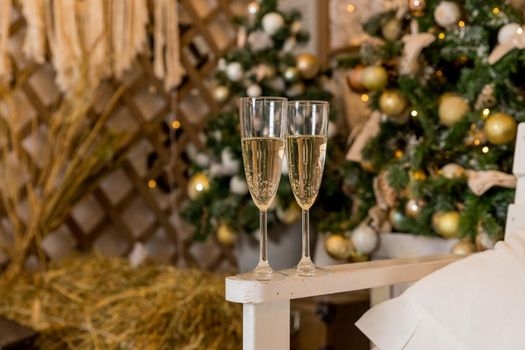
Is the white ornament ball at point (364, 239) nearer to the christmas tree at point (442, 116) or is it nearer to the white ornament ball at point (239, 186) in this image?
the christmas tree at point (442, 116)

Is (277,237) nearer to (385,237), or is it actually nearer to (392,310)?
(385,237)

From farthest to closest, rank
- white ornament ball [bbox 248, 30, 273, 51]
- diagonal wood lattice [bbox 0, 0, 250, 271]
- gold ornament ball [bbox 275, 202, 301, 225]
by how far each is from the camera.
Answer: diagonal wood lattice [bbox 0, 0, 250, 271]
white ornament ball [bbox 248, 30, 273, 51]
gold ornament ball [bbox 275, 202, 301, 225]

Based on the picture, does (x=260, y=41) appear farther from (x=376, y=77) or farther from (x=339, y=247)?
(x=339, y=247)

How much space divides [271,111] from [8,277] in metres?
1.20

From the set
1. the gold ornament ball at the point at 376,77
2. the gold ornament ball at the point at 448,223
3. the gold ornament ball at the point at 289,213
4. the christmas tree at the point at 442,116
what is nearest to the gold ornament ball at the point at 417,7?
the christmas tree at the point at 442,116

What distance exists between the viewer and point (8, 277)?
5.56 ft

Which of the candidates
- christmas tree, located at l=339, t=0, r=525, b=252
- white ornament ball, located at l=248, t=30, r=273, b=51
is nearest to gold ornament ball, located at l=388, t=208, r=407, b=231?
christmas tree, located at l=339, t=0, r=525, b=252

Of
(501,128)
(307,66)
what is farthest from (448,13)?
(307,66)

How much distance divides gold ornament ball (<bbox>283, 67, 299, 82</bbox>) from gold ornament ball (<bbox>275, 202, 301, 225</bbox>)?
11.9 inches

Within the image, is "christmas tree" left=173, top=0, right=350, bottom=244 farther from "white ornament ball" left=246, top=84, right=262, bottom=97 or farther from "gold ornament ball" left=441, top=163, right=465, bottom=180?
"gold ornament ball" left=441, top=163, right=465, bottom=180

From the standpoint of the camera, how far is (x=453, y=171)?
1230 millimetres

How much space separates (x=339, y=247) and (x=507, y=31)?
522mm

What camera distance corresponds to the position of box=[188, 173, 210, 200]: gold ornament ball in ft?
5.62

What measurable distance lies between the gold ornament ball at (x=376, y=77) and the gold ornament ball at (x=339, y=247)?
1.02 ft
